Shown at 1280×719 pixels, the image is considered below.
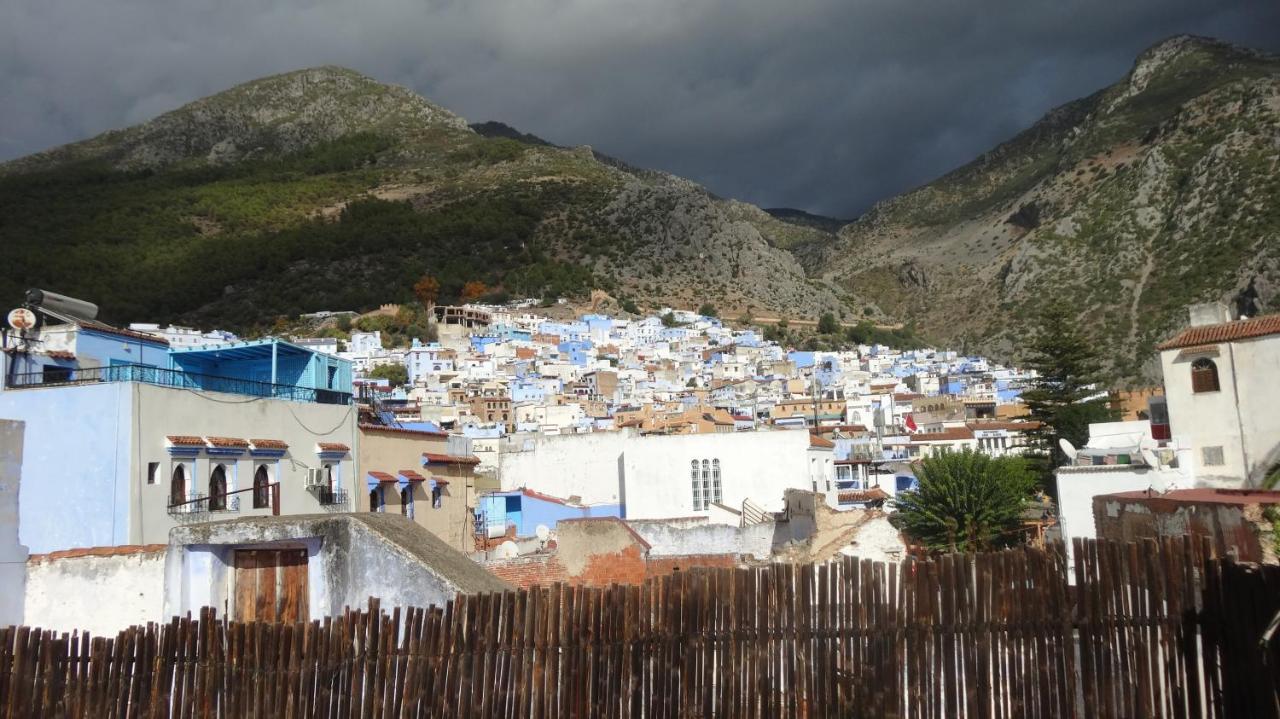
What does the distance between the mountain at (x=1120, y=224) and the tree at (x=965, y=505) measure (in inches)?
2039

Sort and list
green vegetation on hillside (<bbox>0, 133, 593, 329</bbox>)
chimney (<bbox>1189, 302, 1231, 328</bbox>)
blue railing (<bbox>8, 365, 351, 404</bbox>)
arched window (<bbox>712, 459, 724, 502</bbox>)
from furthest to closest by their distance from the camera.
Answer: green vegetation on hillside (<bbox>0, 133, 593, 329</bbox>) < arched window (<bbox>712, 459, 724, 502</bbox>) < chimney (<bbox>1189, 302, 1231, 328</bbox>) < blue railing (<bbox>8, 365, 351, 404</bbox>)

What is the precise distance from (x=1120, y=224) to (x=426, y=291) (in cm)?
7632

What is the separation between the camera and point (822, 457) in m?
32.9

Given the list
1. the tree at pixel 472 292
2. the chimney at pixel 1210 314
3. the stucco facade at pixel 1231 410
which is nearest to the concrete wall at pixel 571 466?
the stucco facade at pixel 1231 410

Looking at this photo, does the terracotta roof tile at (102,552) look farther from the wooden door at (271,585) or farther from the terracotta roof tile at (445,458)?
the terracotta roof tile at (445,458)

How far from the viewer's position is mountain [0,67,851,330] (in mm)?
103812

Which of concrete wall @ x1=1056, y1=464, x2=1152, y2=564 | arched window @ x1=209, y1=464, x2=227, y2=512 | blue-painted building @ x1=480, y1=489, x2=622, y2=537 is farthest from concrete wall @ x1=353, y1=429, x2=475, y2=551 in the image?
concrete wall @ x1=1056, y1=464, x2=1152, y2=564

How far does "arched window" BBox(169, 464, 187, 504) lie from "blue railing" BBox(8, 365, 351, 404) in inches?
51.7

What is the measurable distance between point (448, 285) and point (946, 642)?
115 metres

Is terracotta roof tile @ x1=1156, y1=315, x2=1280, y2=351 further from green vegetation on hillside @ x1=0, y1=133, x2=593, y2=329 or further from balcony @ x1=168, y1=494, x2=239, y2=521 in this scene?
green vegetation on hillside @ x1=0, y1=133, x2=593, y2=329

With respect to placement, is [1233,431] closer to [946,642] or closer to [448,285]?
[946,642]

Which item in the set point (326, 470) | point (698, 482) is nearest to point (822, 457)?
point (698, 482)

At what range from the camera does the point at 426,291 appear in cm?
11262

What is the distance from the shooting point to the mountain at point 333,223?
341ft
